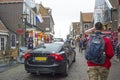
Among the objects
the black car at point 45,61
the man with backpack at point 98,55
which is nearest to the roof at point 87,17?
the black car at point 45,61

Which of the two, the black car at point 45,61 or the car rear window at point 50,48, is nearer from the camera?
the black car at point 45,61

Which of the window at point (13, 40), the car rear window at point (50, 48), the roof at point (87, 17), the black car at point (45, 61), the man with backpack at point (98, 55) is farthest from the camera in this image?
the roof at point (87, 17)

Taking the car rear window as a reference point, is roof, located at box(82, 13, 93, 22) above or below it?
above

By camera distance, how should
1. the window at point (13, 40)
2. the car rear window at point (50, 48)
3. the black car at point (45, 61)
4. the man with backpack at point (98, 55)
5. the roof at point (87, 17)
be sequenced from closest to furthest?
the man with backpack at point (98, 55) < the black car at point (45, 61) < the car rear window at point (50, 48) < the window at point (13, 40) < the roof at point (87, 17)

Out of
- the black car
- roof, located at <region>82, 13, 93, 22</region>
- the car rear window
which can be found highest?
roof, located at <region>82, 13, 93, 22</region>

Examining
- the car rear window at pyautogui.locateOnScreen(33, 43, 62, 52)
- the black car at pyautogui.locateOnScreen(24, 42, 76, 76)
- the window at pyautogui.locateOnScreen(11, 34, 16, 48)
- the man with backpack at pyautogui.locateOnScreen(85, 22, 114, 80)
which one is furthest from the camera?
the window at pyautogui.locateOnScreen(11, 34, 16, 48)

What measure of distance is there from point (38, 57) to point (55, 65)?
74 cm

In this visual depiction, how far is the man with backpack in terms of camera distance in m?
6.86

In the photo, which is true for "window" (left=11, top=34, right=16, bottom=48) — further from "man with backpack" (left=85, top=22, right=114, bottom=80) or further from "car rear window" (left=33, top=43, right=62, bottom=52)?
"man with backpack" (left=85, top=22, right=114, bottom=80)

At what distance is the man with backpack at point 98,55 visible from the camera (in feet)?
22.5

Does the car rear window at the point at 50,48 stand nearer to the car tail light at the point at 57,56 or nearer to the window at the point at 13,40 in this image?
the car tail light at the point at 57,56

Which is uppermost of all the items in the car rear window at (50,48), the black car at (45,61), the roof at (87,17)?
the roof at (87,17)

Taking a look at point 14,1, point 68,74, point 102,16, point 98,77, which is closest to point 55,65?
point 68,74

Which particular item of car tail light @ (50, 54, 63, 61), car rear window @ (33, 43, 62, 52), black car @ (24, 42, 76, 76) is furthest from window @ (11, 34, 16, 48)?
car tail light @ (50, 54, 63, 61)
